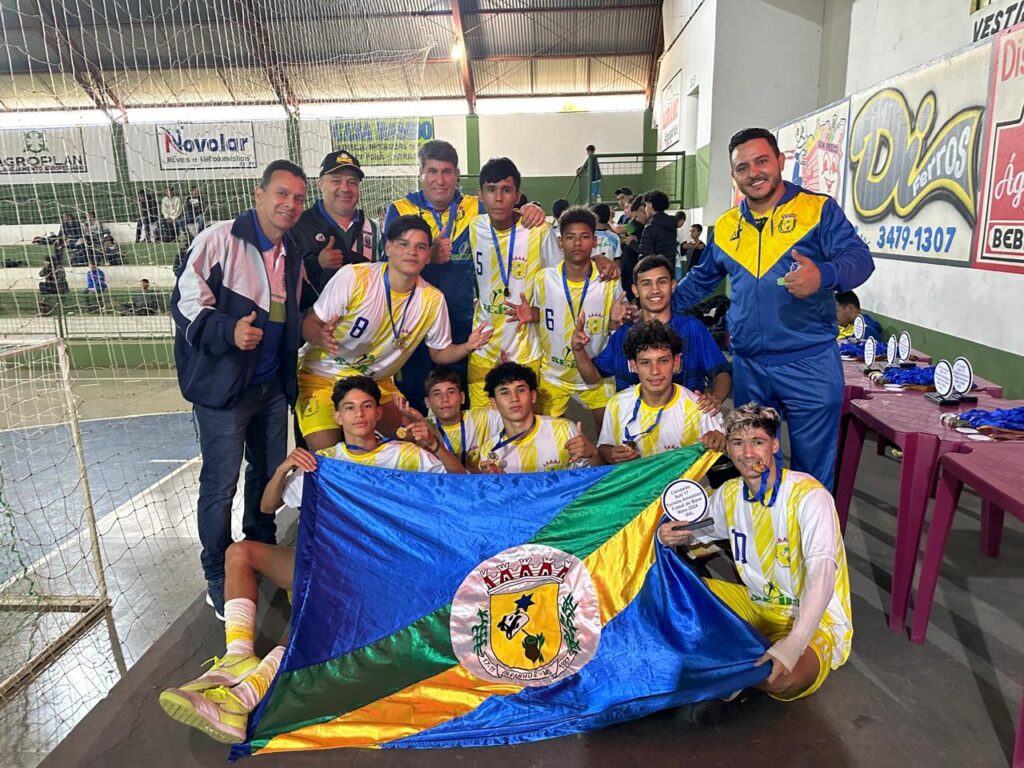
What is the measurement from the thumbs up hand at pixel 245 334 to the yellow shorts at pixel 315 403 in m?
0.59

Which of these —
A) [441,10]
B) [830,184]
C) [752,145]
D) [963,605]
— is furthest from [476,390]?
[441,10]

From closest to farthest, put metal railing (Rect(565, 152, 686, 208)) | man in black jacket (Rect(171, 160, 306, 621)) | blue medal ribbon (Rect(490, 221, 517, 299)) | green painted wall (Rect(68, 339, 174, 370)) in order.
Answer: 1. man in black jacket (Rect(171, 160, 306, 621))
2. blue medal ribbon (Rect(490, 221, 517, 299))
3. green painted wall (Rect(68, 339, 174, 370))
4. metal railing (Rect(565, 152, 686, 208))

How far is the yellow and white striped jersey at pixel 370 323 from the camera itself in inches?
131

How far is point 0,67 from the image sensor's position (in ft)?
50.6

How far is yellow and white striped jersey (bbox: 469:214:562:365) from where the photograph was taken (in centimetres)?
377

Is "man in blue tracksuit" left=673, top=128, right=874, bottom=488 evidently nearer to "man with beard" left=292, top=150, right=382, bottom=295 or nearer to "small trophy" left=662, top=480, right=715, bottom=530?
"small trophy" left=662, top=480, right=715, bottom=530

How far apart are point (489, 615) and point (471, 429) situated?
1.21 metres

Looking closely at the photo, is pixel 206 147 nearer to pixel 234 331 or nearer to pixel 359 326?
pixel 359 326

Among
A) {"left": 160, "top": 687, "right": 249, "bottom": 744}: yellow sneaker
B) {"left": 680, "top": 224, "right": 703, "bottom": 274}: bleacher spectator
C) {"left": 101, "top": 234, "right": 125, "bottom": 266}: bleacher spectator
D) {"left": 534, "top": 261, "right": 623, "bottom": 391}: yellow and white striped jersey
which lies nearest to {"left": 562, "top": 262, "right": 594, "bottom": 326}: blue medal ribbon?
{"left": 534, "top": 261, "right": 623, "bottom": 391}: yellow and white striped jersey

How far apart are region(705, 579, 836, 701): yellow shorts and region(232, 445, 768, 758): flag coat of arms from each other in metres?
0.25

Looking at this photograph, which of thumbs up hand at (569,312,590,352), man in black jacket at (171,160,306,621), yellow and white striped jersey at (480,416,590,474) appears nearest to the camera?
man in black jacket at (171,160,306,621)

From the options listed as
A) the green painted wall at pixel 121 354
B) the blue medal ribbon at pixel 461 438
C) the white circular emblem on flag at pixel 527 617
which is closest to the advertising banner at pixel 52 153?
the green painted wall at pixel 121 354

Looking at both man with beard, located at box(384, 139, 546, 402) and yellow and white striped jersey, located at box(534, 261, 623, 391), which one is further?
man with beard, located at box(384, 139, 546, 402)

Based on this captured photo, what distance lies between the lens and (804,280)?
8.97 ft
